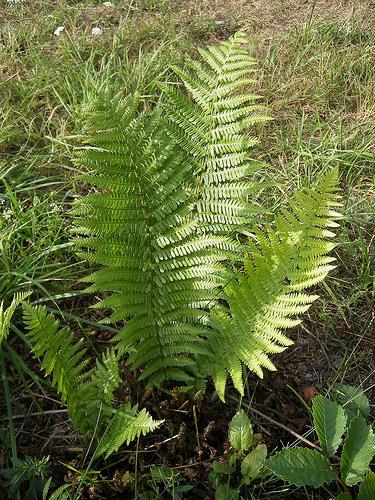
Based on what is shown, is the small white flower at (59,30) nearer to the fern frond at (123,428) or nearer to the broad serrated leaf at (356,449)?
the fern frond at (123,428)

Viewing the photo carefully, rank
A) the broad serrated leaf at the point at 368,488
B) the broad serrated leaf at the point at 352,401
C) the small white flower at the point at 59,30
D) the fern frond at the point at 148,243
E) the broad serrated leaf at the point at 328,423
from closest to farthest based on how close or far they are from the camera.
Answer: the broad serrated leaf at the point at 368,488 → the broad serrated leaf at the point at 328,423 → the fern frond at the point at 148,243 → the broad serrated leaf at the point at 352,401 → the small white flower at the point at 59,30

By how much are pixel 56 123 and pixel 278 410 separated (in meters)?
1.69

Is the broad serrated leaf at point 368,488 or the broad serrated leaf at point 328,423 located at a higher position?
the broad serrated leaf at point 328,423

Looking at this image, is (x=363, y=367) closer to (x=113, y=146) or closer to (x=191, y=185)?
(x=191, y=185)

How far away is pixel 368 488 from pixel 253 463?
314mm

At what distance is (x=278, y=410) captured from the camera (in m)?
1.92

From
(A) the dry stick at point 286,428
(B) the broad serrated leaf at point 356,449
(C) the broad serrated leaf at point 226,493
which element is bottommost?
(C) the broad serrated leaf at point 226,493

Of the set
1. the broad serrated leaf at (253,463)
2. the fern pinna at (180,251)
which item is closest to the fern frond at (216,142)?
the fern pinna at (180,251)

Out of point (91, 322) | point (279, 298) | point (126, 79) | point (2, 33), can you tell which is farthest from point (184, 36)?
point (279, 298)

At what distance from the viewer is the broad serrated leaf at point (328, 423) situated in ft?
5.12

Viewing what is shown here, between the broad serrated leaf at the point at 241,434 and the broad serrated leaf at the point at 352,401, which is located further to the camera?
the broad serrated leaf at the point at 352,401

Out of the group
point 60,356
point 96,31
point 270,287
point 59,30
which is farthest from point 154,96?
point 60,356

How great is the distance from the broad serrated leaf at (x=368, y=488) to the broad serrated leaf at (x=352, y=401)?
348mm

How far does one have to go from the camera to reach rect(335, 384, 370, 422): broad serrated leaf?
71.8 inches
